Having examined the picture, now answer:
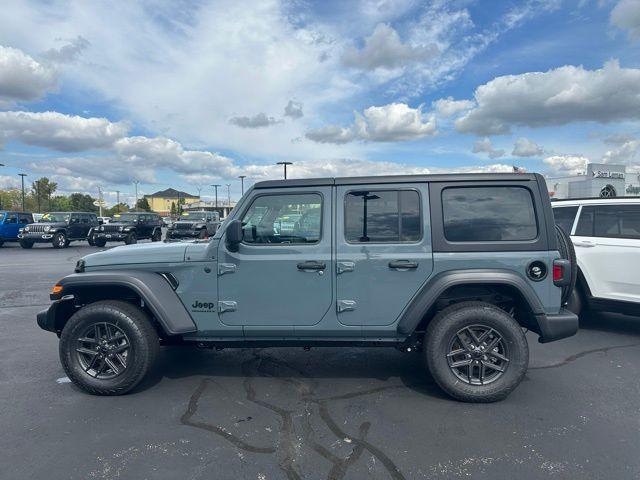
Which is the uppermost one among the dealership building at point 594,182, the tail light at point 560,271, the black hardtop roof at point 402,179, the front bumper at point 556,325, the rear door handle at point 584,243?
the dealership building at point 594,182

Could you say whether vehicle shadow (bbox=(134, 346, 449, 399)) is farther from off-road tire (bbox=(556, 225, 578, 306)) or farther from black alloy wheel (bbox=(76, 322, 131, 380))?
off-road tire (bbox=(556, 225, 578, 306))

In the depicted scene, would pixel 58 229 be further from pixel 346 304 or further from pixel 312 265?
pixel 346 304

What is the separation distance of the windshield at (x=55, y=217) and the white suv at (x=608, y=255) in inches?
871

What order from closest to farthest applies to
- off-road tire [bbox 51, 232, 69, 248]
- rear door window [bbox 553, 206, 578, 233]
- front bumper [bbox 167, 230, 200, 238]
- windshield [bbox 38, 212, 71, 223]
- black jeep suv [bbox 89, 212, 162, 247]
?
rear door window [bbox 553, 206, 578, 233] < off-road tire [bbox 51, 232, 69, 248] < black jeep suv [bbox 89, 212, 162, 247] < windshield [bbox 38, 212, 71, 223] < front bumper [bbox 167, 230, 200, 238]

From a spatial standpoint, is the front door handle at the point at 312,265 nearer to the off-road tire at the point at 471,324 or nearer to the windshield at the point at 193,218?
the off-road tire at the point at 471,324

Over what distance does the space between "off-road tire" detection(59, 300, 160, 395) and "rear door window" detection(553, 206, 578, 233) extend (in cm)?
573

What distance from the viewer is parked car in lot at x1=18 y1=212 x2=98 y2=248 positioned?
1931cm

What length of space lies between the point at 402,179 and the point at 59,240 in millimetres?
20954

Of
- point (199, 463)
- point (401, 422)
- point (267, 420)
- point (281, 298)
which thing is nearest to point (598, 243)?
point (401, 422)

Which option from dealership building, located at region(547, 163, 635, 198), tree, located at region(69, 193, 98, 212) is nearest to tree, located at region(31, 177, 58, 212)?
tree, located at region(69, 193, 98, 212)

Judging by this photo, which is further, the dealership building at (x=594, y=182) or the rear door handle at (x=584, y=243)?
the dealership building at (x=594, y=182)

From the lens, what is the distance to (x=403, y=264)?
11.6 ft

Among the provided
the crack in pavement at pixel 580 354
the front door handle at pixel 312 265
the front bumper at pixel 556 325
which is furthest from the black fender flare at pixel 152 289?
the crack in pavement at pixel 580 354

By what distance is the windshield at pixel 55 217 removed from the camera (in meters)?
20.7
